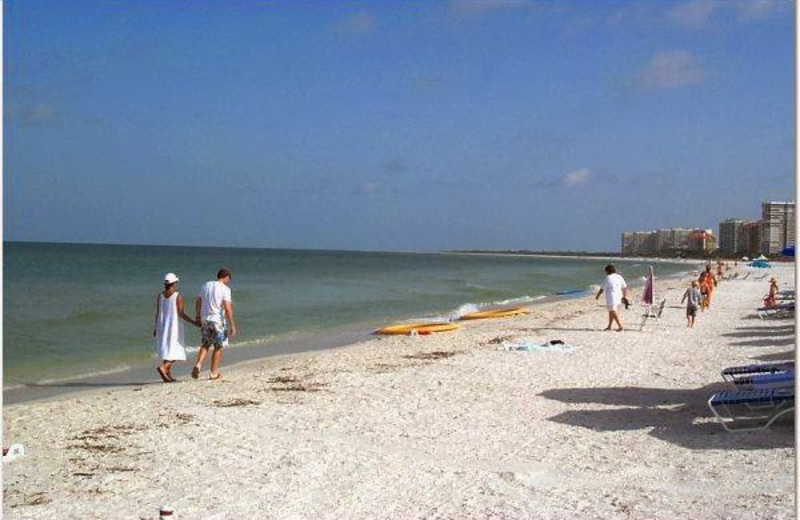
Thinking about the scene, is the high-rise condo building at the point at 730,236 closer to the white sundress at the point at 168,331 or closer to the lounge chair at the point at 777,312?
the lounge chair at the point at 777,312

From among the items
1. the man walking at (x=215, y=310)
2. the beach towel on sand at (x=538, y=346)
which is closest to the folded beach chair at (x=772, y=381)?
the beach towel on sand at (x=538, y=346)

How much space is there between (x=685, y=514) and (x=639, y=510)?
25 centimetres

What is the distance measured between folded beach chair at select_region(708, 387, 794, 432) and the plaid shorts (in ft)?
18.1

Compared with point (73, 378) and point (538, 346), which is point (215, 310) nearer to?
point (73, 378)

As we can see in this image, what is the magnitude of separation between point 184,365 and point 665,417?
742 cm

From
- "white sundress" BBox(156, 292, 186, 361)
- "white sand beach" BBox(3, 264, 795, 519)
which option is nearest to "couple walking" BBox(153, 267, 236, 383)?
"white sundress" BBox(156, 292, 186, 361)

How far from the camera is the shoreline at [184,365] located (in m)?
10.2

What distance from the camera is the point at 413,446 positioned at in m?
6.24

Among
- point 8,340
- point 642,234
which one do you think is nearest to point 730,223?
point 642,234

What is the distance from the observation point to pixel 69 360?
13.2m

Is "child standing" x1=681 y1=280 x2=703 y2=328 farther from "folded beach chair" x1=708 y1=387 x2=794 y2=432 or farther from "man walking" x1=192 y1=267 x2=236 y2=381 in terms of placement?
"man walking" x1=192 y1=267 x2=236 y2=381

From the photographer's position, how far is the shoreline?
10227 millimetres

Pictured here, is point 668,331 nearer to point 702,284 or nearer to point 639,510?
point 702,284

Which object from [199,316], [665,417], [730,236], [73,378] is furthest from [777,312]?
[730,236]
